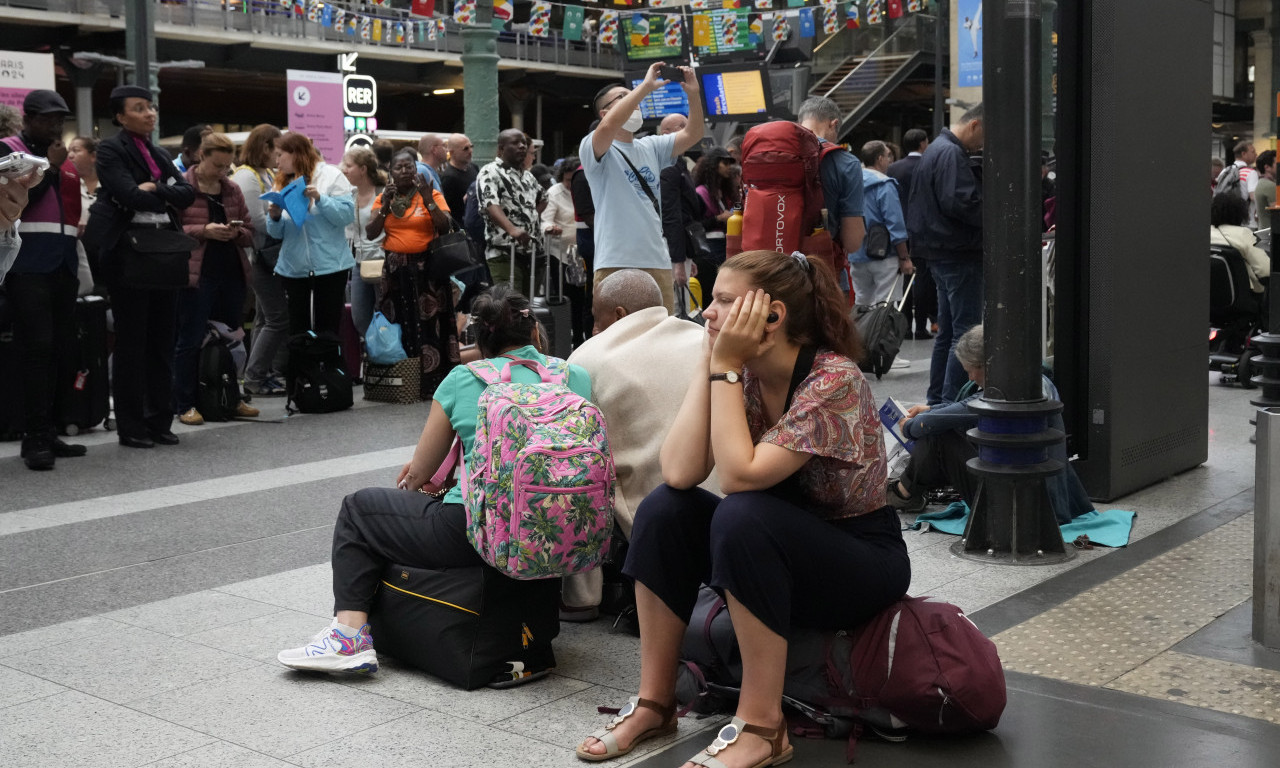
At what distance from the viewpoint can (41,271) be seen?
23.8ft

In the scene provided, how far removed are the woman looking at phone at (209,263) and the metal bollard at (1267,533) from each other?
6.67 m

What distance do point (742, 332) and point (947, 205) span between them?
444cm

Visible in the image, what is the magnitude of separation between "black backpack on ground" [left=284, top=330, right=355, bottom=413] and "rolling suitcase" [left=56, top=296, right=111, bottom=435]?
127 centimetres

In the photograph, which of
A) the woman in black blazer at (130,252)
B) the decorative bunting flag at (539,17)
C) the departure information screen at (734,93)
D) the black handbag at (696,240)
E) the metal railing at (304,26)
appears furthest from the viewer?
the metal railing at (304,26)

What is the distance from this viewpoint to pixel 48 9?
1217 inches

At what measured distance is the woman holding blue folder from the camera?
9.29m

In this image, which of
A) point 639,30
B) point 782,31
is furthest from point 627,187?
point 639,30

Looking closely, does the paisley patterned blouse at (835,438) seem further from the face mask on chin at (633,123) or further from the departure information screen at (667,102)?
the departure information screen at (667,102)

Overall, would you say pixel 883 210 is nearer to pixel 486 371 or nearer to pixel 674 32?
pixel 486 371

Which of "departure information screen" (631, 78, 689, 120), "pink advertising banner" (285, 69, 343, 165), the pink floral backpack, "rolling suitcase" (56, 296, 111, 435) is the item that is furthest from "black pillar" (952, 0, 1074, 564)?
"departure information screen" (631, 78, 689, 120)

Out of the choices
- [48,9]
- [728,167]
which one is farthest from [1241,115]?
[48,9]

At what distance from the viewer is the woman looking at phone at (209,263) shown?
8.81m

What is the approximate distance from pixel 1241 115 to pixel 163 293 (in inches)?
1187

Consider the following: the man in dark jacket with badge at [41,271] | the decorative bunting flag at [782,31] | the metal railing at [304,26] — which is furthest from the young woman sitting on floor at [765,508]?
the metal railing at [304,26]
